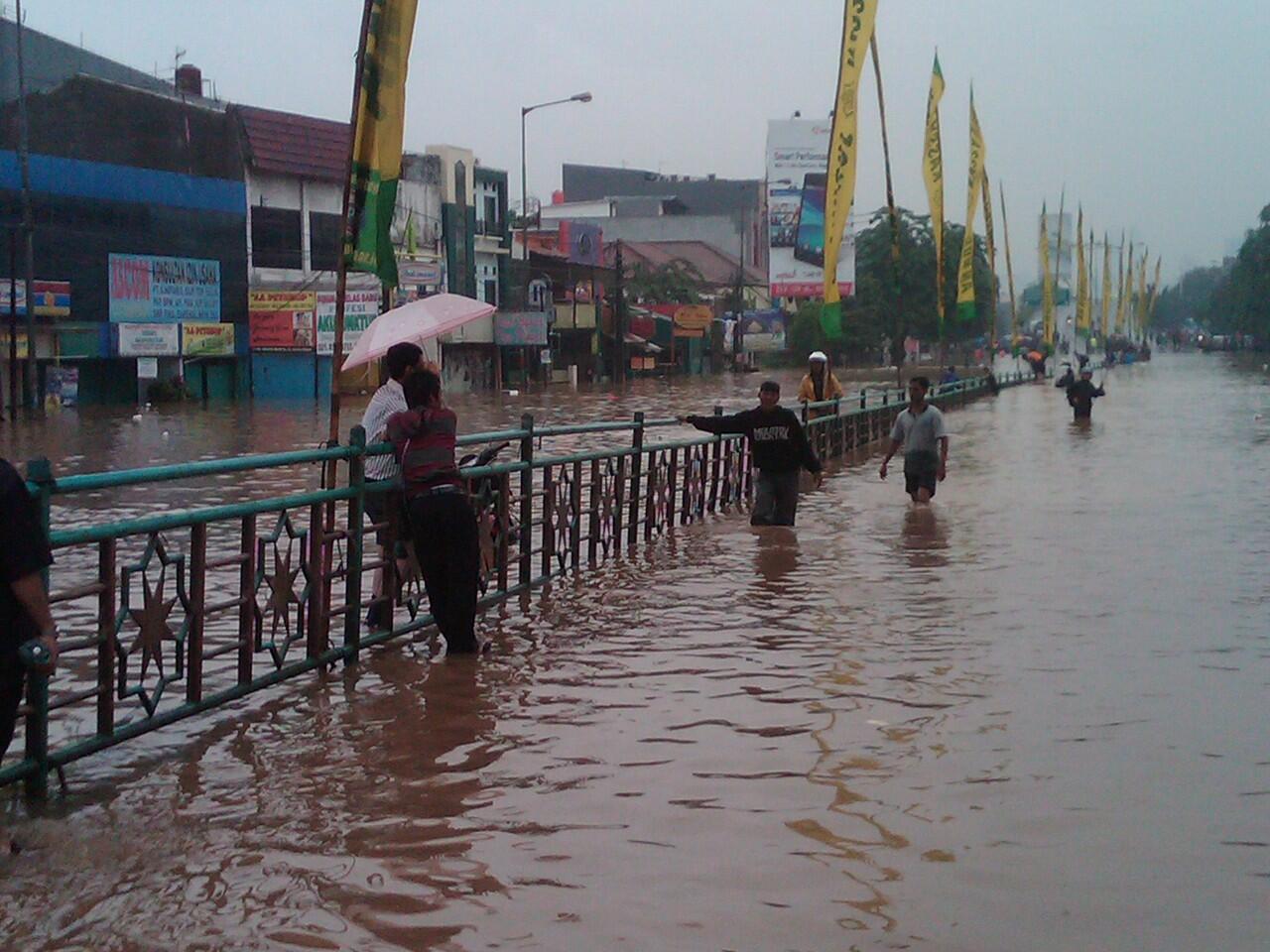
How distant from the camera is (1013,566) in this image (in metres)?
12.2

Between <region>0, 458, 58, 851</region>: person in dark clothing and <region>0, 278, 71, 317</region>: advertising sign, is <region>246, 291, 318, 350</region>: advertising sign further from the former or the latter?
<region>0, 458, 58, 851</region>: person in dark clothing

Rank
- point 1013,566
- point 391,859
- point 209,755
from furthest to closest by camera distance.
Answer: point 1013,566, point 209,755, point 391,859

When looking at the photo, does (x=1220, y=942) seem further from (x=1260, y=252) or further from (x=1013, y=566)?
(x=1260, y=252)

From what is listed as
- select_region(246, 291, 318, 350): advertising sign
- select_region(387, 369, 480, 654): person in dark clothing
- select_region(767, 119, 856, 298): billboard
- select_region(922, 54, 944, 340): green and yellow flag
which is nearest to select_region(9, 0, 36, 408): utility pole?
select_region(246, 291, 318, 350): advertising sign

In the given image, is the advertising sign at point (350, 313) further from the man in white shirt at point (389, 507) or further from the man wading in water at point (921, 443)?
the man in white shirt at point (389, 507)

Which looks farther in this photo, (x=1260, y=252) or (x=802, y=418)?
(x=1260, y=252)

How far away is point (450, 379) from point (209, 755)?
59.8m

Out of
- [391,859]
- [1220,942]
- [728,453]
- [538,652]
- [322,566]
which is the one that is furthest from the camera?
[728,453]

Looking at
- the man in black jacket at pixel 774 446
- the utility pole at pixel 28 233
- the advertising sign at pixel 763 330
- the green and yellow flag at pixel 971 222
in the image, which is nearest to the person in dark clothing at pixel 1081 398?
the green and yellow flag at pixel 971 222

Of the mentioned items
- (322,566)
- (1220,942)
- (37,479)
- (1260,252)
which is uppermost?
(1260,252)

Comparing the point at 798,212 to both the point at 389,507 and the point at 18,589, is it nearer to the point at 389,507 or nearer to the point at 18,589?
the point at 389,507

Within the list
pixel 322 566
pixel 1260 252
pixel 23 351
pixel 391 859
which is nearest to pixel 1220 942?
pixel 391 859

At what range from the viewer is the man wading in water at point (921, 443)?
1688cm

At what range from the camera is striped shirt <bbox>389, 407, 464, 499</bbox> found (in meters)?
8.02
